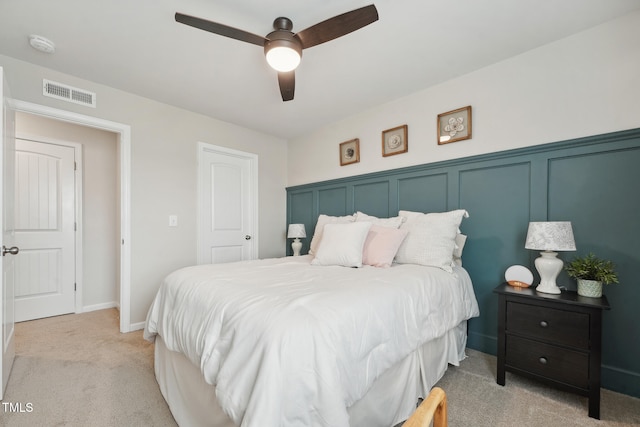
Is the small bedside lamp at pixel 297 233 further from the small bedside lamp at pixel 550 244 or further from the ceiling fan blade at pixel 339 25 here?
the small bedside lamp at pixel 550 244

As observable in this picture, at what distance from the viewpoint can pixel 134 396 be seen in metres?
1.72

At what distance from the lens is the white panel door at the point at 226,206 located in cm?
344

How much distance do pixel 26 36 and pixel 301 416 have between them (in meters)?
3.03

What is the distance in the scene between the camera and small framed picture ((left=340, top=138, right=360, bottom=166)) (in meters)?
3.33

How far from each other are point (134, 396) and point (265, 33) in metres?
2.54

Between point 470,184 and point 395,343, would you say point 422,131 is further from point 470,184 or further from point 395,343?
point 395,343

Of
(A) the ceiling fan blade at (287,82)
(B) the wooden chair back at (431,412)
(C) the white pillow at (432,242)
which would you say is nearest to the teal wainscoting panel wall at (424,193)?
(C) the white pillow at (432,242)

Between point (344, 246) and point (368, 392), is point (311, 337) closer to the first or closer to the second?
point (368, 392)

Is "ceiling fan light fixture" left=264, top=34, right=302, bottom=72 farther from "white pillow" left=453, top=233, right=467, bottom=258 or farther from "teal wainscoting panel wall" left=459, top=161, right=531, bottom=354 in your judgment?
"white pillow" left=453, top=233, right=467, bottom=258

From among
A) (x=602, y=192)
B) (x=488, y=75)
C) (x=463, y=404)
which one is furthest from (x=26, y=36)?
(x=602, y=192)

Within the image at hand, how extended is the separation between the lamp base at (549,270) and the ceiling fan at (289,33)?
70.7 inches

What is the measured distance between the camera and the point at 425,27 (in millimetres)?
1900

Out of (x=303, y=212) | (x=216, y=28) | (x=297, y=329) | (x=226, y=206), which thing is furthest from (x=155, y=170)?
(x=297, y=329)

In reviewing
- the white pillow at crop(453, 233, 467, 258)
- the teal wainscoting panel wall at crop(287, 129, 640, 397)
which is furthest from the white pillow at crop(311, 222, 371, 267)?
the teal wainscoting panel wall at crop(287, 129, 640, 397)
